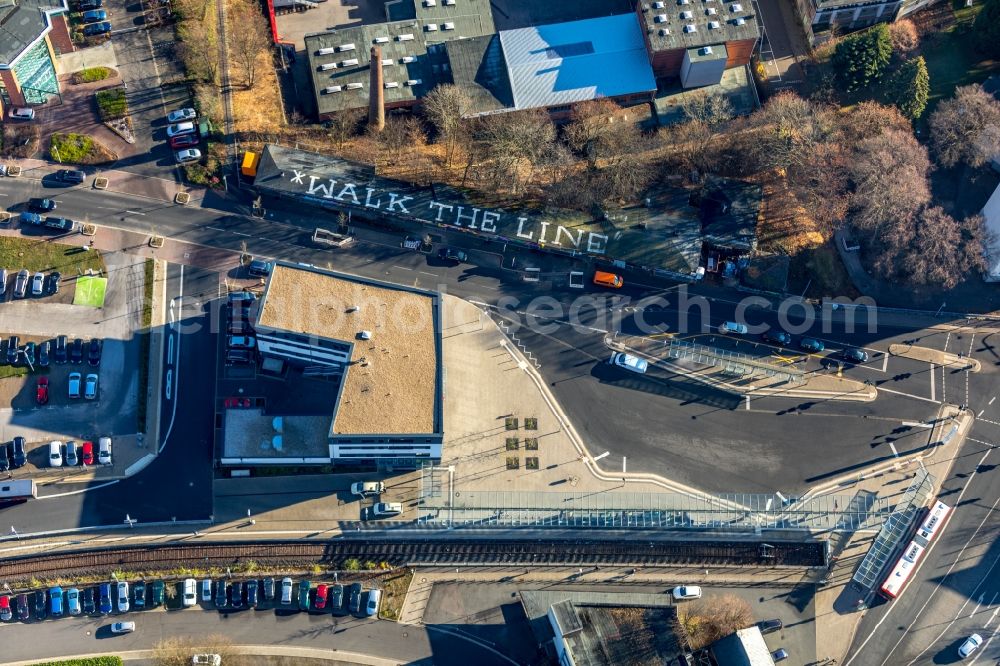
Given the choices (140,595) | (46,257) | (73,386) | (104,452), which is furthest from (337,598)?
(46,257)

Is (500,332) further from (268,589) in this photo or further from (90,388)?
(90,388)

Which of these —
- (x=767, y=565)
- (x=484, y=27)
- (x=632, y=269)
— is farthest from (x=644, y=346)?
(x=484, y=27)

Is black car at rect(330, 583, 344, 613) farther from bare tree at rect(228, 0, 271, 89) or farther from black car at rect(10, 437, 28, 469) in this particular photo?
bare tree at rect(228, 0, 271, 89)

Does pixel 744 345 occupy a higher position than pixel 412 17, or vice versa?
pixel 412 17

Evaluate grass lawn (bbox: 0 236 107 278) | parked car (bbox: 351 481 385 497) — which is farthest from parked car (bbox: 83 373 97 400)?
parked car (bbox: 351 481 385 497)

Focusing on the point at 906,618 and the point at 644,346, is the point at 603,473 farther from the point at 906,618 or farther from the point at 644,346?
the point at 906,618
